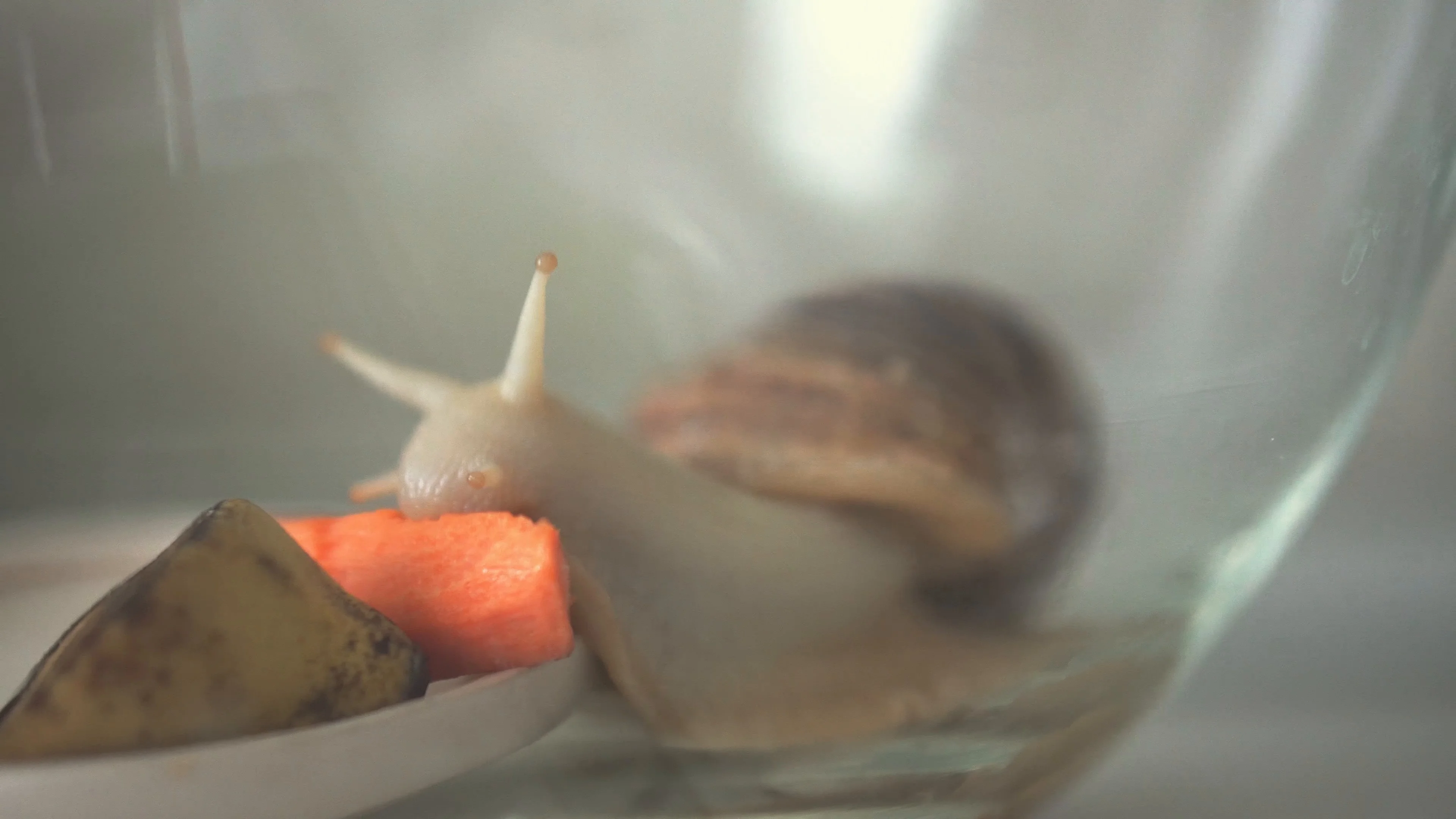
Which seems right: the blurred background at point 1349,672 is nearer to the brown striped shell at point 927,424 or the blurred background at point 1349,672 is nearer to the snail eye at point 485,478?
the brown striped shell at point 927,424

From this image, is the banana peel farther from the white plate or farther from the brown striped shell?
the brown striped shell

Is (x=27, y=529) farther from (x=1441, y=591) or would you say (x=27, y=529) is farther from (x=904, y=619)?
(x=1441, y=591)

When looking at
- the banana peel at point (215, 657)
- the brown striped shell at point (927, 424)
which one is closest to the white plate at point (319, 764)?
the banana peel at point (215, 657)

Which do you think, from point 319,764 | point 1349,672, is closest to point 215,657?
point 319,764

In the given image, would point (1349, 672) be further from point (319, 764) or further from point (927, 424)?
point (319, 764)

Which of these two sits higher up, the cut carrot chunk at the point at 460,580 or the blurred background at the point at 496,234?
the blurred background at the point at 496,234

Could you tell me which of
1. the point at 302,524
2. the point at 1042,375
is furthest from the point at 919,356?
the point at 302,524
